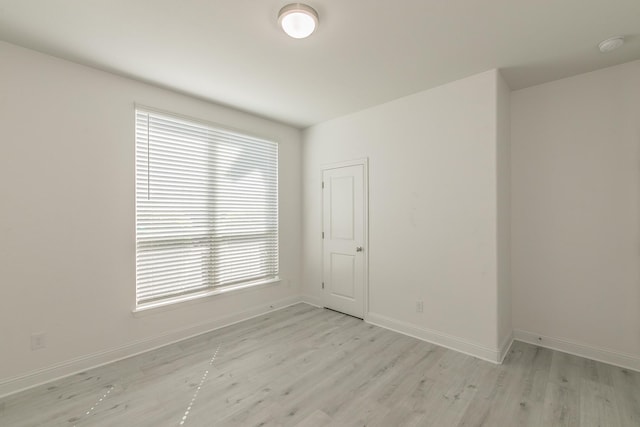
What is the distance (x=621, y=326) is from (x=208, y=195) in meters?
4.43

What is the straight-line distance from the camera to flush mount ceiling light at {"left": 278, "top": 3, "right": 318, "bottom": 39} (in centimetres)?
187

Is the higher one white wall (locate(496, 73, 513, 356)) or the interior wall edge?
white wall (locate(496, 73, 513, 356))

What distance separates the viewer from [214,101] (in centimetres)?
350

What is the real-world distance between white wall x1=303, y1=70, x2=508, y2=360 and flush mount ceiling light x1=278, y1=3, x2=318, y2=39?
68.8 inches

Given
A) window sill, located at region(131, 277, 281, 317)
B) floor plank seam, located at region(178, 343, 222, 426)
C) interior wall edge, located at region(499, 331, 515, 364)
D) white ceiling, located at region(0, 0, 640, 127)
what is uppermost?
white ceiling, located at region(0, 0, 640, 127)

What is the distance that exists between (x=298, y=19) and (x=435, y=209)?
2256 millimetres

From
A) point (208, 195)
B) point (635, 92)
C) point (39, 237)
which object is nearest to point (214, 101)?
point (208, 195)

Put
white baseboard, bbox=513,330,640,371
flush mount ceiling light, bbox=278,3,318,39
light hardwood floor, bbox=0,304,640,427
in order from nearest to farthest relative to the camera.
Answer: flush mount ceiling light, bbox=278,3,318,39 < light hardwood floor, bbox=0,304,640,427 < white baseboard, bbox=513,330,640,371

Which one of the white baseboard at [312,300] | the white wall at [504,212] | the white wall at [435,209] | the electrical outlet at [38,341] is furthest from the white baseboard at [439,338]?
the electrical outlet at [38,341]

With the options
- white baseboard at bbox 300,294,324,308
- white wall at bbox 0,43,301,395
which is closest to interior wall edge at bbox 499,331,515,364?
white baseboard at bbox 300,294,324,308

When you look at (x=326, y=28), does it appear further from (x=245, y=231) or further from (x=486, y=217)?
(x=245, y=231)

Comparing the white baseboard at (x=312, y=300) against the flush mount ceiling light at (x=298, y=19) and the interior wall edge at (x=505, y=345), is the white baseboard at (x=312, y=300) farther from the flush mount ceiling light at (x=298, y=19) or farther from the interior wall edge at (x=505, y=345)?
the flush mount ceiling light at (x=298, y=19)

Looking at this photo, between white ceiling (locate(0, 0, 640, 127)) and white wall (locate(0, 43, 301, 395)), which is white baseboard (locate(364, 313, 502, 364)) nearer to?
white wall (locate(0, 43, 301, 395))

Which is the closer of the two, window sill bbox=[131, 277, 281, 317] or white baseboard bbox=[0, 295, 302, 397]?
white baseboard bbox=[0, 295, 302, 397]
